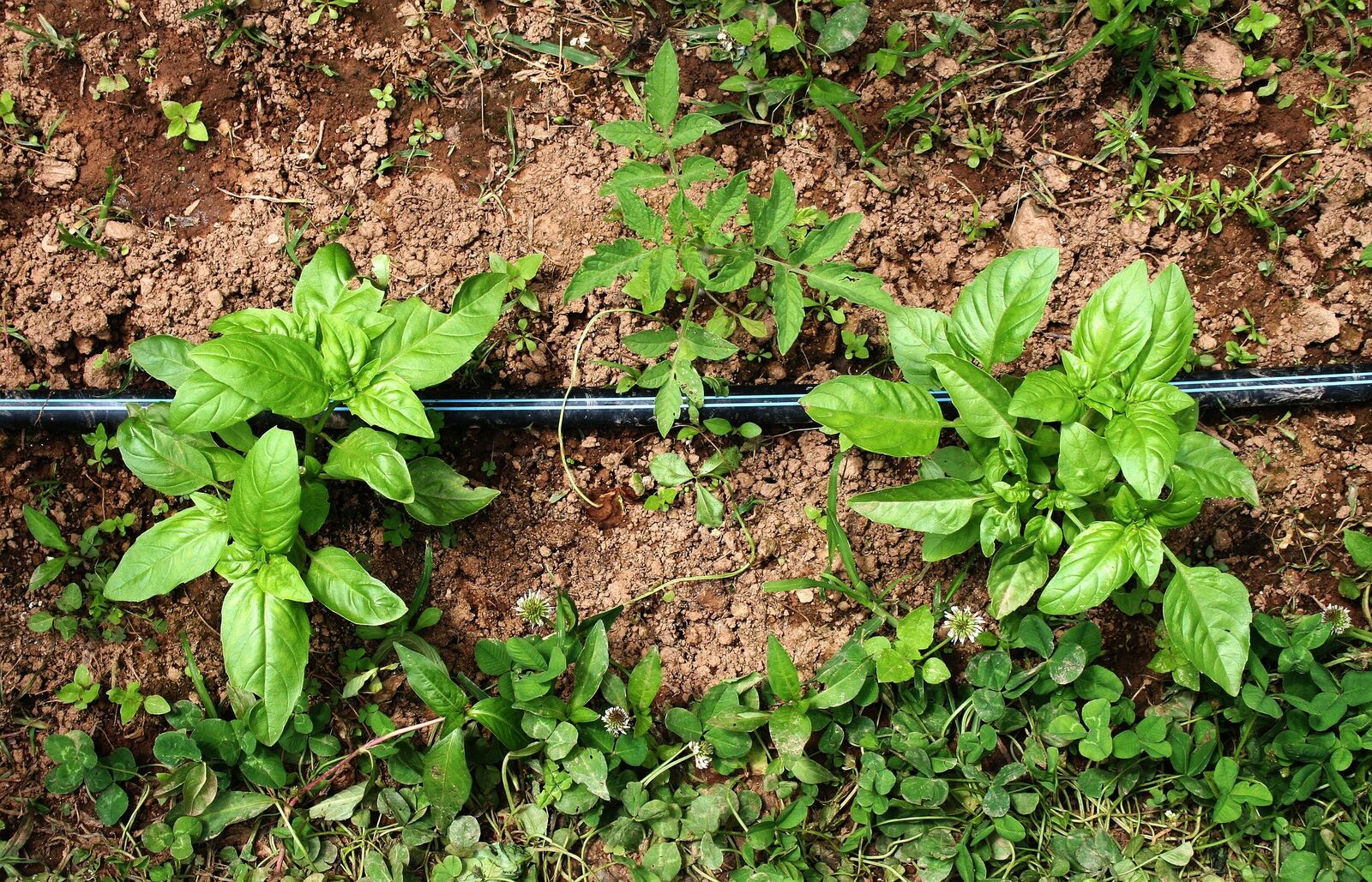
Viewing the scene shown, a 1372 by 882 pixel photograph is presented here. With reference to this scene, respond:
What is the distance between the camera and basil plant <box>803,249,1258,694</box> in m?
2.21

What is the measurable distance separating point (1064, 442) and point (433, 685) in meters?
1.52

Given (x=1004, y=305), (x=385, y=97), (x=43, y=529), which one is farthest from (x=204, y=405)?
(x=1004, y=305)

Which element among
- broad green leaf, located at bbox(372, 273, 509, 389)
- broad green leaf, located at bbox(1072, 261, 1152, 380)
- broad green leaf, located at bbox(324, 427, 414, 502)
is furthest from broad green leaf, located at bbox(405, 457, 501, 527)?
broad green leaf, located at bbox(1072, 261, 1152, 380)

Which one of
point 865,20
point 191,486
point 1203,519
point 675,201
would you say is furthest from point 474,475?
point 1203,519

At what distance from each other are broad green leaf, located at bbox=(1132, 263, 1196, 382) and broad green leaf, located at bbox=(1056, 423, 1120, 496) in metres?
0.19

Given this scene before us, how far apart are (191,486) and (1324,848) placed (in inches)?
110

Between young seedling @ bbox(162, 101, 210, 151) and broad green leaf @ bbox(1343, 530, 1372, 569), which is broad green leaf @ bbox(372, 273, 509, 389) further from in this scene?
broad green leaf @ bbox(1343, 530, 1372, 569)

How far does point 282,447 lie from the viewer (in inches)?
83.0

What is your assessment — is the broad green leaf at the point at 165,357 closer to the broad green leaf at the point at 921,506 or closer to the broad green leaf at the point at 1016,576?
the broad green leaf at the point at 921,506

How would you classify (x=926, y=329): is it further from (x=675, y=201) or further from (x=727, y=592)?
(x=727, y=592)

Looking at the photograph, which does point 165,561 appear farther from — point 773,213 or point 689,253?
point 773,213

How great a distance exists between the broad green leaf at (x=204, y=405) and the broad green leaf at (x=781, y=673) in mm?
1264

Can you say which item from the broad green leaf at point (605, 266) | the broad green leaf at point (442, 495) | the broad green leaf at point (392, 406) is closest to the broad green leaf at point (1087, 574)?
the broad green leaf at point (605, 266)

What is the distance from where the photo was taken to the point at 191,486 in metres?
2.37
